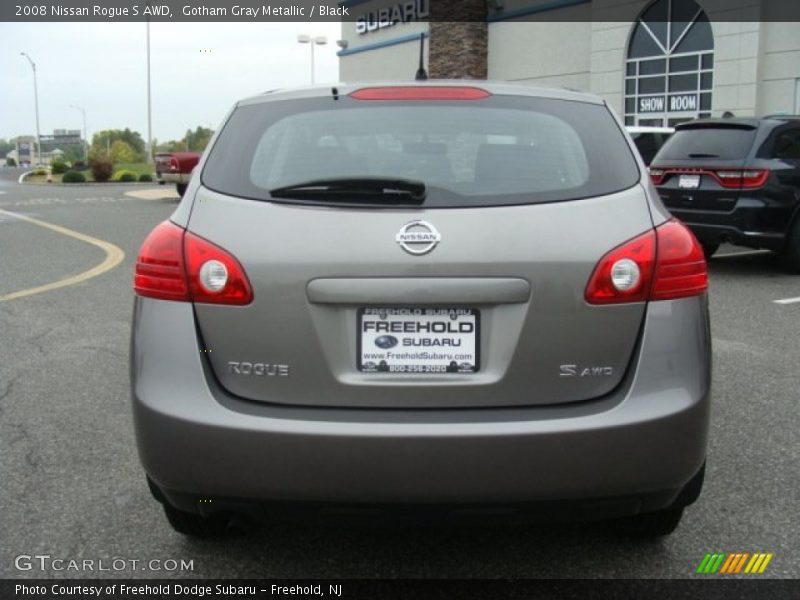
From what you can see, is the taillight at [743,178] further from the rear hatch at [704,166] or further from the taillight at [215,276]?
the taillight at [215,276]

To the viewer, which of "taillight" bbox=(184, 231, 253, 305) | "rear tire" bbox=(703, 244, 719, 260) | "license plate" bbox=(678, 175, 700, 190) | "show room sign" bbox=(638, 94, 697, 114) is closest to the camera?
"taillight" bbox=(184, 231, 253, 305)

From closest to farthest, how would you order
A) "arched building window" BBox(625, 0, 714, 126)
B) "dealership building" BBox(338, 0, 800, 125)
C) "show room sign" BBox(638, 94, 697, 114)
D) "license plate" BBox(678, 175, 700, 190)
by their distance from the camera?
"license plate" BBox(678, 175, 700, 190) → "dealership building" BBox(338, 0, 800, 125) → "arched building window" BBox(625, 0, 714, 126) → "show room sign" BBox(638, 94, 697, 114)

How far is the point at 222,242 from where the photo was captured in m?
2.44

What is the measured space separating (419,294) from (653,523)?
1259 millimetres

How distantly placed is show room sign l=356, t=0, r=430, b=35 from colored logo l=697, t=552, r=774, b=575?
87.5ft

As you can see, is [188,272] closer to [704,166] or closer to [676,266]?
[676,266]

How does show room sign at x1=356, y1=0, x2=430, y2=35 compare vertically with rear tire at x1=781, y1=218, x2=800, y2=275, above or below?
above

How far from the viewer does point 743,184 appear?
8.98m

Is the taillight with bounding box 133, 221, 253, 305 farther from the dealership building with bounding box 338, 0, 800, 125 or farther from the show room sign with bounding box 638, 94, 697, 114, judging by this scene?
the show room sign with bounding box 638, 94, 697, 114

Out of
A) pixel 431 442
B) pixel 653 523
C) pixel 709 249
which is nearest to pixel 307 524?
pixel 431 442

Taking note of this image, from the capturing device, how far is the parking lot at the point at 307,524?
9.37 feet

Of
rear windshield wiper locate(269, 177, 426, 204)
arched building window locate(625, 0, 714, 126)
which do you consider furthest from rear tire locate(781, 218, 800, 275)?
arched building window locate(625, 0, 714, 126)

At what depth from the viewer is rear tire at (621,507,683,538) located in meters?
2.86

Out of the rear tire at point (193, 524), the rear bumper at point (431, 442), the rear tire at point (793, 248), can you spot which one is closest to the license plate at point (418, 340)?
the rear bumper at point (431, 442)
